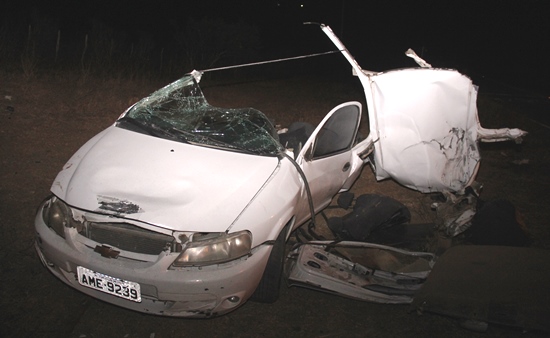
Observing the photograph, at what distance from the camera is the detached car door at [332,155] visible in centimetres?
360

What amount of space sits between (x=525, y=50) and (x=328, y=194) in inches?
1068

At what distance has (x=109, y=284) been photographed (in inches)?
104

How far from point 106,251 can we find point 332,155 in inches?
80.7

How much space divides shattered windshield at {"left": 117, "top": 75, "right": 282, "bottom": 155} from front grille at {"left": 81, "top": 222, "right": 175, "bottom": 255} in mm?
941

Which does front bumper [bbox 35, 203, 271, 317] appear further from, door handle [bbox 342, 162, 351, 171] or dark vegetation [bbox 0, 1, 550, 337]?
door handle [bbox 342, 162, 351, 171]

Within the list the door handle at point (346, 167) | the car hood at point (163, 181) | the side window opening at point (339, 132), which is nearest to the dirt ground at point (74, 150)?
the car hood at point (163, 181)

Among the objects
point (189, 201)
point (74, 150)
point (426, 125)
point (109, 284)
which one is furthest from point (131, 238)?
point (74, 150)

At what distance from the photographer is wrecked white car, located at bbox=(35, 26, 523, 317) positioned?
2648 millimetres

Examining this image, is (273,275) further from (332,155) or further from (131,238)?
(332,155)

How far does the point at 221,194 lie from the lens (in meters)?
2.90

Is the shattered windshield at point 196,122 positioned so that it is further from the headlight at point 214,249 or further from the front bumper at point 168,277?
the front bumper at point 168,277

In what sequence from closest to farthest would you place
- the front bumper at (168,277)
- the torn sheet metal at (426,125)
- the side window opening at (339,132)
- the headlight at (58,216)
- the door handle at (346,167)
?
the front bumper at (168,277) → the headlight at (58,216) → the side window opening at (339,132) → the door handle at (346,167) → the torn sheet metal at (426,125)

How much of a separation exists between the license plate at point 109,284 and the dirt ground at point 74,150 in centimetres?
39

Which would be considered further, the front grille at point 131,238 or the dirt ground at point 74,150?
the dirt ground at point 74,150
